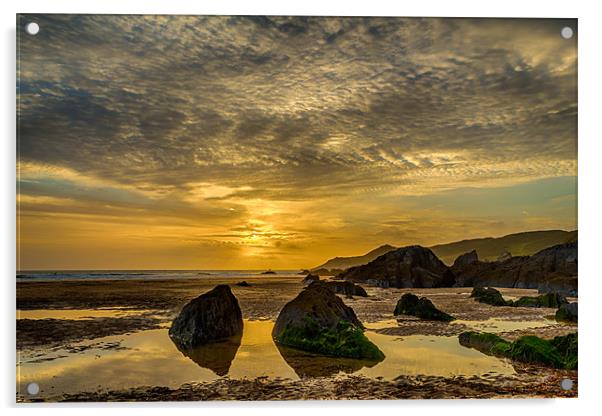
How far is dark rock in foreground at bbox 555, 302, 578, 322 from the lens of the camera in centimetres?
335

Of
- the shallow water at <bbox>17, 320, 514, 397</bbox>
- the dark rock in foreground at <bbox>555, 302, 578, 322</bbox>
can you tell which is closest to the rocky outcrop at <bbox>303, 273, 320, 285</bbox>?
the shallow water at <bbox>17, 320, 514, 397</bbox>

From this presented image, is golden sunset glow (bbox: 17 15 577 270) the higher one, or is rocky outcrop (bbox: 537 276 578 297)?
golden sunset glow (bbox: 17 15 577 270)

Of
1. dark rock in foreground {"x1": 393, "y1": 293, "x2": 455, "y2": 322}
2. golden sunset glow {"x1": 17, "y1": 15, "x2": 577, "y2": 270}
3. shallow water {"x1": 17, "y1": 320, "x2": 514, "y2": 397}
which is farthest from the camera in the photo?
dark rock in foreground {"x1": 393, "y1": 293, "x2": 455, "y2": 322}

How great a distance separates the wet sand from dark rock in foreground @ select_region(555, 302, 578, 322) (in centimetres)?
5

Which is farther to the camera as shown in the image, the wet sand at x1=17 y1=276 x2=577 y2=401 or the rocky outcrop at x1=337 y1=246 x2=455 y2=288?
the rocky outcrop at x1=337 y1=246 x2=455 y2=288

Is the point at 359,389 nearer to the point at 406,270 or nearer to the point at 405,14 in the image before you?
the point at 406,270

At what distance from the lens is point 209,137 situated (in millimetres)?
3367

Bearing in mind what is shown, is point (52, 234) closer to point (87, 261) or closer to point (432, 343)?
point (87, 261)

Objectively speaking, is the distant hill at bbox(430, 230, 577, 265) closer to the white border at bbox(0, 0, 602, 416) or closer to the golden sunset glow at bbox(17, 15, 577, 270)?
the golden sunset glow at bbox(17, 15, 577, 270)

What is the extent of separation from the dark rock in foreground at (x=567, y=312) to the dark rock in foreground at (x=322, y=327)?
106 cm

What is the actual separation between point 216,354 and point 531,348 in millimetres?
1803

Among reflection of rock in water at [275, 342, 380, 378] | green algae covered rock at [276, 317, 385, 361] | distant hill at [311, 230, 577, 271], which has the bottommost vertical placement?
reflection of rock in water at [275, 342, 380, 378]

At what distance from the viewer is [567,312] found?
11.0 feet

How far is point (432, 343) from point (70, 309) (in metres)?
2.08
